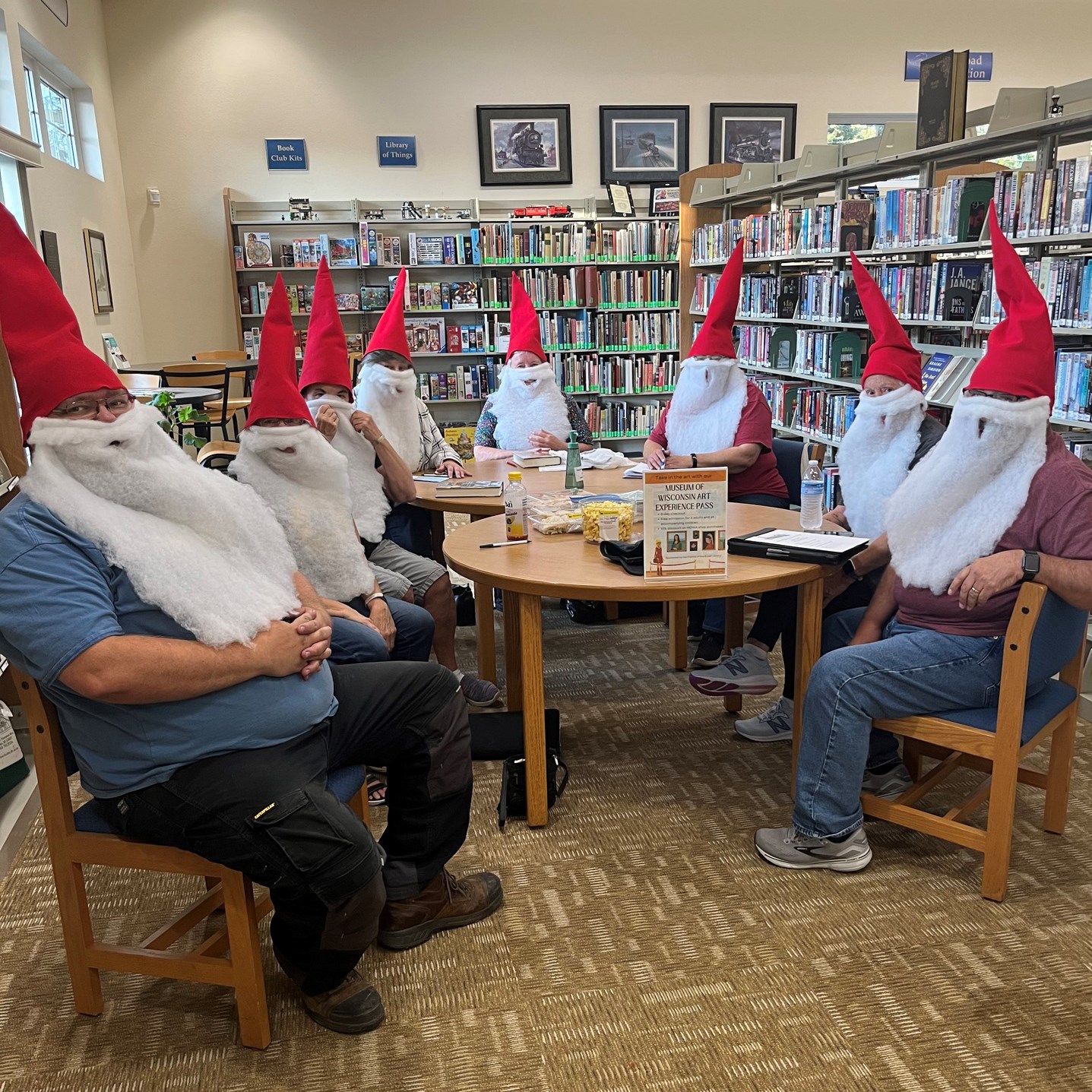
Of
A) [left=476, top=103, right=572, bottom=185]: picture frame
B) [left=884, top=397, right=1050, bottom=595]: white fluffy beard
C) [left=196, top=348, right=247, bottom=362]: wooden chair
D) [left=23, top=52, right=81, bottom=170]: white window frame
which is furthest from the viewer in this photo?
[left=476, top=103, right=572, bottom=185]: picture frame

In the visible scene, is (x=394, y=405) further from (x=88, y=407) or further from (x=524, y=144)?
(x=524, y=144)

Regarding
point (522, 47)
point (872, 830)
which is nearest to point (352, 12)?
point (522, 47)

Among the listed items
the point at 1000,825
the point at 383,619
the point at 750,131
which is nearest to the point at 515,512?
the point at 383,619

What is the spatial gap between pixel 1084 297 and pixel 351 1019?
10.6 feet

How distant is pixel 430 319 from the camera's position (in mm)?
7695

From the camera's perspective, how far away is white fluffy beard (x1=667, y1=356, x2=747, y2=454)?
3.63 meters

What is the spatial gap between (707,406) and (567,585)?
1.78m

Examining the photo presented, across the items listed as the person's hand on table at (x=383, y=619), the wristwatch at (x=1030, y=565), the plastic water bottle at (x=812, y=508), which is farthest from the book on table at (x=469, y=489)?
the wristwatch at (x=1030, y=565)

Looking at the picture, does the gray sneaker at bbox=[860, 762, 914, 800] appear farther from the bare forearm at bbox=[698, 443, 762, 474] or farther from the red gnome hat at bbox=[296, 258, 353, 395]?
the red gnome hat at bbox=[296, 258, 353, 395]

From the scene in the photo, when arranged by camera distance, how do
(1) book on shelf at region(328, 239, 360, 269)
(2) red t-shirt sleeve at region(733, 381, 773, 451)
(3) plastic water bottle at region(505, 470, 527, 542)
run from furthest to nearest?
(1) book on shelf at region(328, 239, 360, 269)
(2) red t-shirt sleeve at region(733, 381, 773, 451)
(3) plastic water bottle at region(505, 470, 527, 542)

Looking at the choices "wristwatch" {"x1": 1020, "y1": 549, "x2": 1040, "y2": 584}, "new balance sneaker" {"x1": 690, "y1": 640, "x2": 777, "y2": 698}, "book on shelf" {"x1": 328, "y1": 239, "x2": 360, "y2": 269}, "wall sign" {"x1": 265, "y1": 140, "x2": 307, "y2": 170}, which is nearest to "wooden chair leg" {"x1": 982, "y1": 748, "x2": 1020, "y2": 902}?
"wristwatch" {"x1": 1020, "y1": 549, "x2": 1040, "y2": 584}

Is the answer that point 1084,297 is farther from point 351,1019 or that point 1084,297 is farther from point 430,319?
point 430,319

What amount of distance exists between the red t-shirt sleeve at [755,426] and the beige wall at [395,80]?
505cm

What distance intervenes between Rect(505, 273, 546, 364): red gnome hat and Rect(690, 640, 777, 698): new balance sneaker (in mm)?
1912
